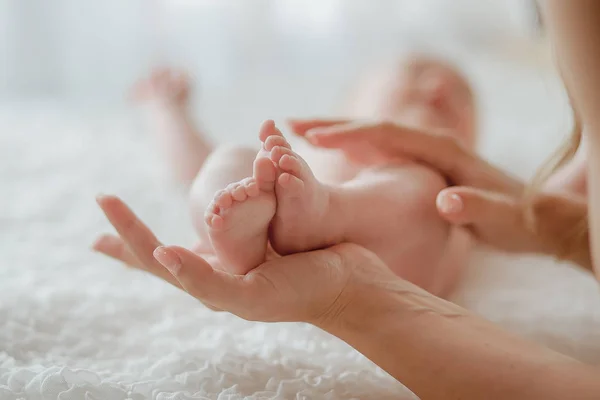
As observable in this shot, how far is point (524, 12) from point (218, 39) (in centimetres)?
98

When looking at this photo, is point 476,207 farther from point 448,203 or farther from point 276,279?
point 276,279

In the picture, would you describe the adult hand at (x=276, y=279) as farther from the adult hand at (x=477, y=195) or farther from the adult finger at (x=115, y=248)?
the adult hand at (x=477, y=195)

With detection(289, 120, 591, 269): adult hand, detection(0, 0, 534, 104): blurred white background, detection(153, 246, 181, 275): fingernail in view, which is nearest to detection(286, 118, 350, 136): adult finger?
detection(289, 120, 591, 269): adult hand

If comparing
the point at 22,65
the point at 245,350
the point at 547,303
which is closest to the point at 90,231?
the point at 245,350

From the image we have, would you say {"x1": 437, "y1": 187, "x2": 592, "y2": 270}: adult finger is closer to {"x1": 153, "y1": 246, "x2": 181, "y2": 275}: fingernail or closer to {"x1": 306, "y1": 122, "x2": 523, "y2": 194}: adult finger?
{"x1": 306, "y1": 122, "x2": 523, "y2": 194}: adult finger

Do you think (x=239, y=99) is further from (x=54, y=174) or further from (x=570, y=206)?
(x=570, y=206)

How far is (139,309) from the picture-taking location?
0.90m

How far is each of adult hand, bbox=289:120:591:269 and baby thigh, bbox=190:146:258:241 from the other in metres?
0.18

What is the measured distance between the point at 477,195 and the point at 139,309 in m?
0.45

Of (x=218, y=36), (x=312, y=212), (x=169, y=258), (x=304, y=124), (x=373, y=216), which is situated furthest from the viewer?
(x=218, y=36)

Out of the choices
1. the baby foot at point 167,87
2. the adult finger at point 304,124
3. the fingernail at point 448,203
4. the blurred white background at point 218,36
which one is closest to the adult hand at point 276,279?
the fingernail at point 448,203

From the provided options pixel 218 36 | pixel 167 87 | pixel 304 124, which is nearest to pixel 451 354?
pixel 304 124

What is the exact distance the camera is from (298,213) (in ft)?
2.25

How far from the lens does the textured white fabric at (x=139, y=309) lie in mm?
709
